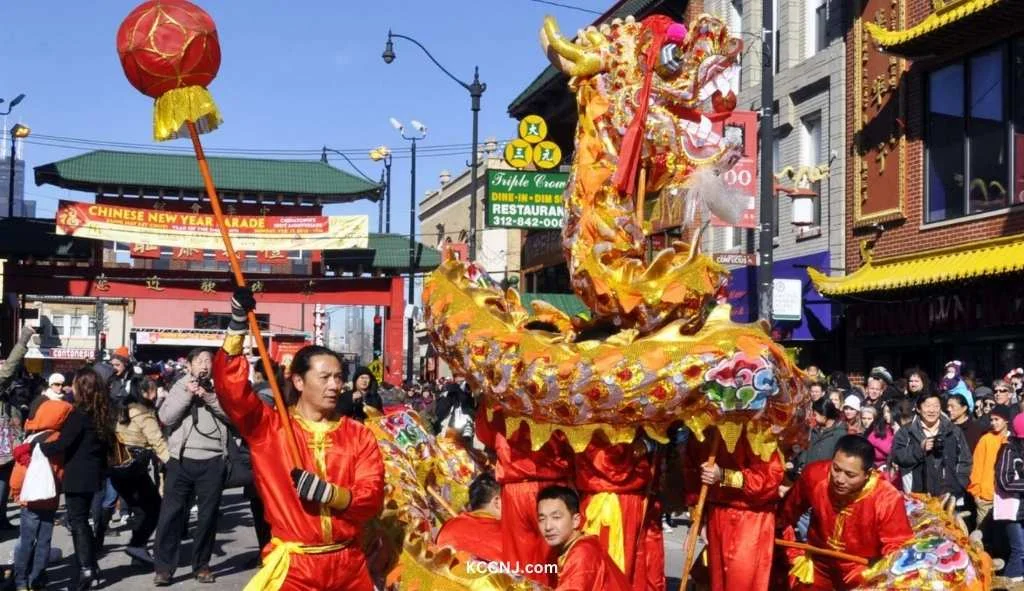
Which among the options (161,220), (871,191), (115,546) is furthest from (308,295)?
(115,546)

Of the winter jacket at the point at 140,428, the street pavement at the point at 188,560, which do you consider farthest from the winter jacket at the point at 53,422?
the winter jacket at the point at 140,428

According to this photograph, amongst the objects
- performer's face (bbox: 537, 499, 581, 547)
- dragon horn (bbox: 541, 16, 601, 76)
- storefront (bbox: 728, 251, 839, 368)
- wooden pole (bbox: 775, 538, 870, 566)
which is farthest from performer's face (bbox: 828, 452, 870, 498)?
storefront (bbox: 728, 251, 839, 368)

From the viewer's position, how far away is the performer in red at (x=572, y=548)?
5.48m

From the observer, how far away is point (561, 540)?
19.0 feet

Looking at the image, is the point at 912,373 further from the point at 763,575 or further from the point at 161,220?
the point at 161,220

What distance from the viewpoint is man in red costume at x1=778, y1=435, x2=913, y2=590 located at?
651 centimetres

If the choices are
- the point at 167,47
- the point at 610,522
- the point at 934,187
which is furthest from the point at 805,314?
the point at 167,47

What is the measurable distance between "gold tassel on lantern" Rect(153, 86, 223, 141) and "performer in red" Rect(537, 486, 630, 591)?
225 cm

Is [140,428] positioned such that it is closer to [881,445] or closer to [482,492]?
[482,492]

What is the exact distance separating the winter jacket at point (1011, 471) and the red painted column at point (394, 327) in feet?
98.6

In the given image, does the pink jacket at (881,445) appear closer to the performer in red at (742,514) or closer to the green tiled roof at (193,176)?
the performer in red at (742,514)

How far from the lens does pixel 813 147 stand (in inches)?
786

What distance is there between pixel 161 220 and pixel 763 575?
36.4 m

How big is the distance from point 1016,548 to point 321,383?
21.5ft
